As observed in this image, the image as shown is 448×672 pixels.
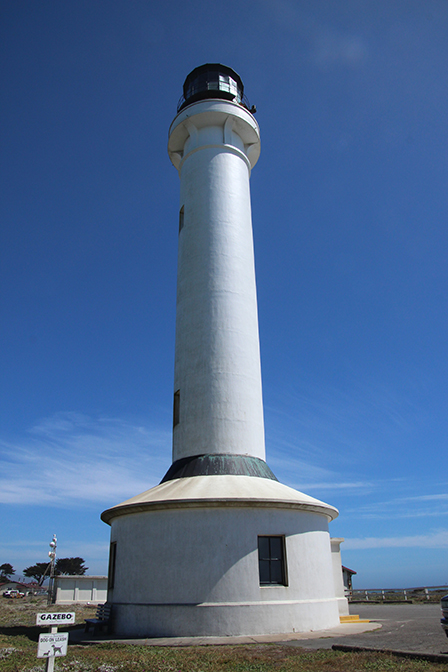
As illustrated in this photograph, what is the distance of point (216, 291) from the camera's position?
18.2 meters

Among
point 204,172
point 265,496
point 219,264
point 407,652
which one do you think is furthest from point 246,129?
point 407,652

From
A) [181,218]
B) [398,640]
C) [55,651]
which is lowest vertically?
[398,640]

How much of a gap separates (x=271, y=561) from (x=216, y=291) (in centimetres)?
944

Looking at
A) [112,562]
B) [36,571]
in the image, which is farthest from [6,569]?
[112,562]

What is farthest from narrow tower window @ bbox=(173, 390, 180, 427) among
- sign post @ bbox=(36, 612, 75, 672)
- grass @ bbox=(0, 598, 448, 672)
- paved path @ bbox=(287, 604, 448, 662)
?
sign post @ bbox=(36, 612, 75, 672)

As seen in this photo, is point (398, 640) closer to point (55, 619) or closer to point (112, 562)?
point (55, 619)

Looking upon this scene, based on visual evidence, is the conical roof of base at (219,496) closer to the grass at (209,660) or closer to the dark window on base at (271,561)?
the dark window on base at (271,561)

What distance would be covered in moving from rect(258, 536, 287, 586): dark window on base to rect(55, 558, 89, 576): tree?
69916 millimetres

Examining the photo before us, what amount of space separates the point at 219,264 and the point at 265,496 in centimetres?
897

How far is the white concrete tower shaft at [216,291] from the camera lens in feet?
54.4

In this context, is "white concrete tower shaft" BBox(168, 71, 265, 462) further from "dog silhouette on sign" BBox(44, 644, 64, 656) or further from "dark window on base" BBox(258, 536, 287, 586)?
"dog silhouette on sign" BBox(44, 644, 64, 656)

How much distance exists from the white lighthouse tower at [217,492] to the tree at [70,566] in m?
66.4

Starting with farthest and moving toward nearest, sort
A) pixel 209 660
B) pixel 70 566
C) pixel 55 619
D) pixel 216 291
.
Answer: pixel 70 566 → pixel 216 291 → pixel 209 660 → pixel 55 619

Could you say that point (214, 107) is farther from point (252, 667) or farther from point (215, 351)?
point (252, 667)
